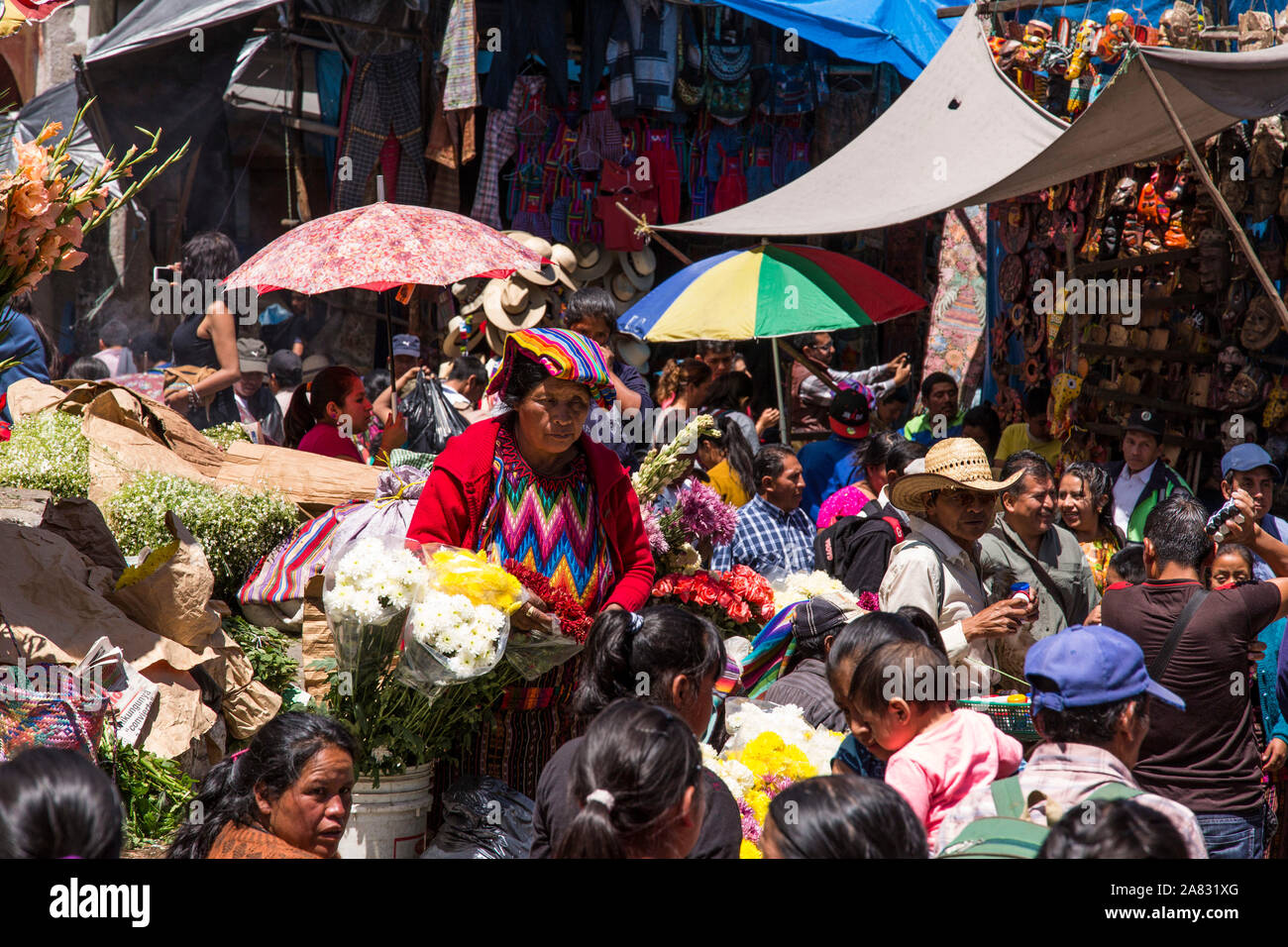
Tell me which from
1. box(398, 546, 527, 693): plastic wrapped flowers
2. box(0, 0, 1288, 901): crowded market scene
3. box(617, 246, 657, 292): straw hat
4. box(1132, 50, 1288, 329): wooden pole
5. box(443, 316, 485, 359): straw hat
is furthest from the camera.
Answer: box(617, 246, 657, 292): straw hat

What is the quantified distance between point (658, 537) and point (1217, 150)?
4.44 m

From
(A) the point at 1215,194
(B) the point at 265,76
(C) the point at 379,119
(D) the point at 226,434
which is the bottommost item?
(D) the point at 226,434

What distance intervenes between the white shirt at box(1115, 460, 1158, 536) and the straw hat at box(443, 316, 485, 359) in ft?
16.3

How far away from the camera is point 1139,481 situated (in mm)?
6500

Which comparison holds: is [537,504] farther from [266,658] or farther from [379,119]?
[379,119]

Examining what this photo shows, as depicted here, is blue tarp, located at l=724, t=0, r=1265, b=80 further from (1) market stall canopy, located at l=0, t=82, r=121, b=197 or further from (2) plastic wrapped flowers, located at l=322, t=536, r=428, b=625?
(2) plastic wrapped flowers, located at l=322, t=536, r=428, b=625

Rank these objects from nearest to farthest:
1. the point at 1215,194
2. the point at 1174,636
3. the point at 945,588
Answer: the point at 1174,636
the point at 945,588
the point at 1215,194

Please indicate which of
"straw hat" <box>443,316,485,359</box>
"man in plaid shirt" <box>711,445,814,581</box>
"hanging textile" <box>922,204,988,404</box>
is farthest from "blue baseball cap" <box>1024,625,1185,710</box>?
"straw hat" <box>443,316,485,359</box>

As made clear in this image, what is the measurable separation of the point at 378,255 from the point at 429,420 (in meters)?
1.44

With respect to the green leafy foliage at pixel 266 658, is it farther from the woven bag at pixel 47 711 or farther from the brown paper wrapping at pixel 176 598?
the woven bag at pixel 47 711

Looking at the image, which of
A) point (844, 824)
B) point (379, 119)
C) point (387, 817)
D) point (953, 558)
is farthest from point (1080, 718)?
point (379, 119)

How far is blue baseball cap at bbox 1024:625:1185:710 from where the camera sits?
249 centimetres

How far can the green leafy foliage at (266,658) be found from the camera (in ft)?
16.0
